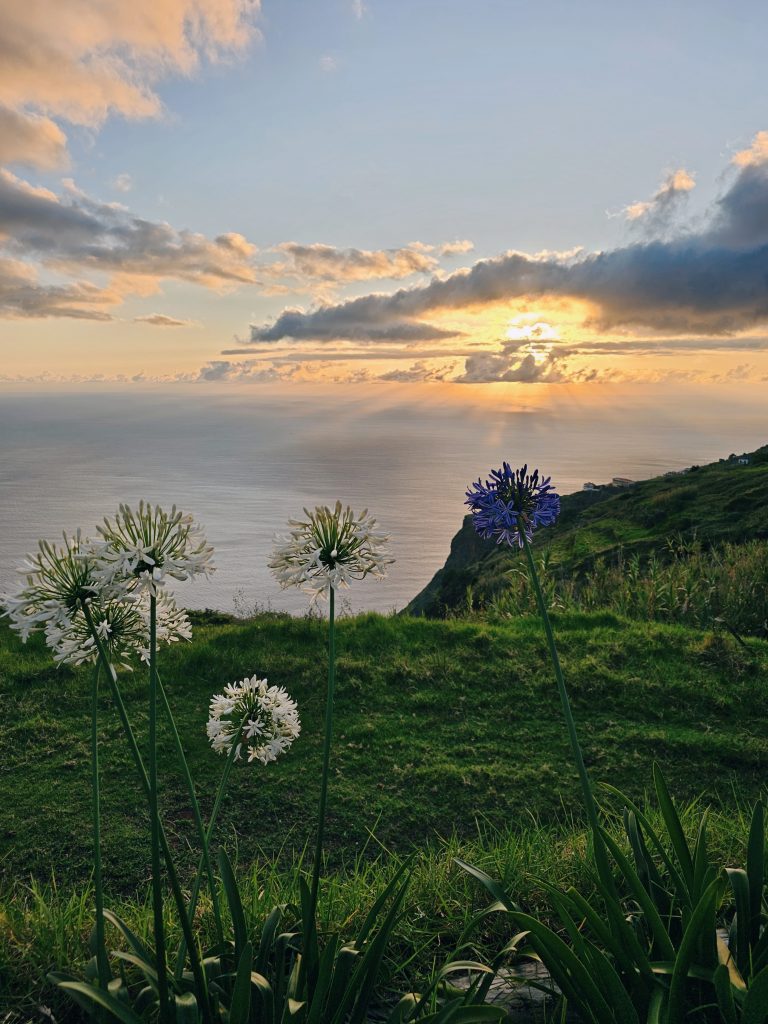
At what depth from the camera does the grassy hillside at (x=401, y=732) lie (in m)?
5.01

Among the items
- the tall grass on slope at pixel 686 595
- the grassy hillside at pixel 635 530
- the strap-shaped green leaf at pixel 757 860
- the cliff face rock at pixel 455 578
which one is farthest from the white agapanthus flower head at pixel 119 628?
the grassy hillside at pixel 635 530

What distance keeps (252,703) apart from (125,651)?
0.49 metres

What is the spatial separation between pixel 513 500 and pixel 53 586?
5.61 ft

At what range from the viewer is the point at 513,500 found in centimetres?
292

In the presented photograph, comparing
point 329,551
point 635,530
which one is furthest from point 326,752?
point 635,530

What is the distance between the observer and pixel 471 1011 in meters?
2.06

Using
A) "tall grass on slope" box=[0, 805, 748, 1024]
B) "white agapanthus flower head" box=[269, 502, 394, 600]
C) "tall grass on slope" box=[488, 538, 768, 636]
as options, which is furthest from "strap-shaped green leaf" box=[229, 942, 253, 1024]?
"tall grass on slope" box=[488, 538, 768, 636]

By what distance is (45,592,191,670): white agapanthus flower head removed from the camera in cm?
229

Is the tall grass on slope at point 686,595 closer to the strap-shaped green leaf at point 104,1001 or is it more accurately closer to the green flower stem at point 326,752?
the green flower stem at point 326,752

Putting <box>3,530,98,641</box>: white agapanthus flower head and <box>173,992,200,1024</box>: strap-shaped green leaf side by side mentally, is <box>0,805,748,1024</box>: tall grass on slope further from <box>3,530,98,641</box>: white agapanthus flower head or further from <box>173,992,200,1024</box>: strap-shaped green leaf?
<box>3,530,98,641</box>: white agapanthus flower head

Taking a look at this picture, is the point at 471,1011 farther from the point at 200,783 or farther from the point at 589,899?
the point at 200,783

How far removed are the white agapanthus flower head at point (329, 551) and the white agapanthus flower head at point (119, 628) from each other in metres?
0.41

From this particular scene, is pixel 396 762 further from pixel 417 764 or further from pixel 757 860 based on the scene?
pixel 757 860

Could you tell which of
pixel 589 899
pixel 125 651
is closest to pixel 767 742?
pixel 589 899
